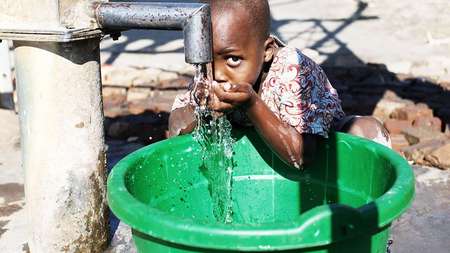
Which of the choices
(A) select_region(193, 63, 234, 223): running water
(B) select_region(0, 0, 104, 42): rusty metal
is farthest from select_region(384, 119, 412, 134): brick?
(B) select_region(0, 0, 104, 42): rusty metal

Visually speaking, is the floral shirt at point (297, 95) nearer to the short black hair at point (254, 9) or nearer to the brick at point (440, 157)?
the short black hair at point (254, 9)

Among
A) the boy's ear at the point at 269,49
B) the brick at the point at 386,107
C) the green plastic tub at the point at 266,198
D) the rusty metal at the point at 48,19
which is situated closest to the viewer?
the green plastic tub at the point at 266,198

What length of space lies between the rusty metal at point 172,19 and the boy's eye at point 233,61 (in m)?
0.14

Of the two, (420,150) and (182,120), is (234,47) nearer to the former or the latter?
(182,120)

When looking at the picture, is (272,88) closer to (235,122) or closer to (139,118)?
(235,122)

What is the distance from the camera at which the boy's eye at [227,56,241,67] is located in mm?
1948

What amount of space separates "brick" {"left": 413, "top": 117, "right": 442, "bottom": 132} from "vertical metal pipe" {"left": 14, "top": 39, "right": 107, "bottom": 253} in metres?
2.09

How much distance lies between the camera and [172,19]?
190 cm

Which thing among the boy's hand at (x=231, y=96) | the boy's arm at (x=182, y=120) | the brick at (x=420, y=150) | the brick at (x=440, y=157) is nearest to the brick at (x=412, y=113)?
the brick at (x=420, y=150)

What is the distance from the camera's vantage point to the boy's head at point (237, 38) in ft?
6.32

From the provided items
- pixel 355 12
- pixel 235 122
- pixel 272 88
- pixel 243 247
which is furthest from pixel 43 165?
pixel 355 12

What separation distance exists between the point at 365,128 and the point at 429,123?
69.4 inches

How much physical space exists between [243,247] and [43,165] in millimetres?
1216

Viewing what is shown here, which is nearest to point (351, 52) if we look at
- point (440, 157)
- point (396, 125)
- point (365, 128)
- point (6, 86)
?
point (396, 125)
